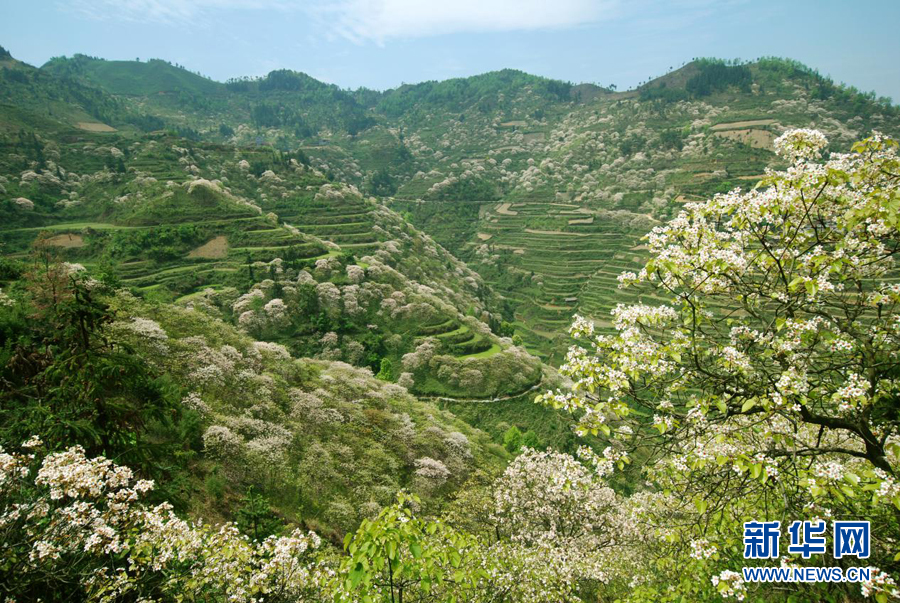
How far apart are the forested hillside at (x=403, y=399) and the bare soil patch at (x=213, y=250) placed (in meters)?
0.65

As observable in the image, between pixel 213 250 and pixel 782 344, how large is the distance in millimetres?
83035

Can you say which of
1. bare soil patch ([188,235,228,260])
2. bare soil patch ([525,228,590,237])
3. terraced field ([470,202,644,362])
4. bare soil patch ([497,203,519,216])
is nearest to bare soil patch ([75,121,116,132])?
bare soil patch ([188,235,228,260])

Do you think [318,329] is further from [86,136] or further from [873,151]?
[86,136]

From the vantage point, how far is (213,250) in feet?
240

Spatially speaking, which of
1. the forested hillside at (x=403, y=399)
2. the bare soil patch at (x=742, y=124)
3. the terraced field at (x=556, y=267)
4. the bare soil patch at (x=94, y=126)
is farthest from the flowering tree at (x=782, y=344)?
the bare soil patch at (x=742, y=124)

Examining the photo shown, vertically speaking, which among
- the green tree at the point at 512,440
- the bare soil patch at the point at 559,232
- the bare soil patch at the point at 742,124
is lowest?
the green tree at the point at 512,440

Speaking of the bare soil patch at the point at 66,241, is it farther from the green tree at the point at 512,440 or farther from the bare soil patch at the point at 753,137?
the bare soil patch at the point at 753,137

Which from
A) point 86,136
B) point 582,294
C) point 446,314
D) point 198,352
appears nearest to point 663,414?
point 198,352

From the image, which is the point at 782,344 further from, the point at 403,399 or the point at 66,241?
the point at 66,241

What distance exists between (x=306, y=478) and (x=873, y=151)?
3005 centimetres

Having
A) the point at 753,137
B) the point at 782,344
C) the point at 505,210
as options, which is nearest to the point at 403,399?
the point at 782,344

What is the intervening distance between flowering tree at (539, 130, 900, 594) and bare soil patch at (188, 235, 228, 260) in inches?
3075

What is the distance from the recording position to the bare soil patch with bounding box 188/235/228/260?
7150 cm

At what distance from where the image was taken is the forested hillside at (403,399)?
6406 millimetres
